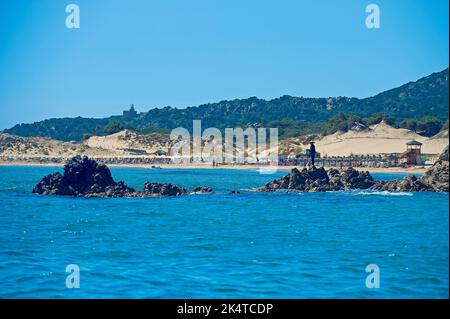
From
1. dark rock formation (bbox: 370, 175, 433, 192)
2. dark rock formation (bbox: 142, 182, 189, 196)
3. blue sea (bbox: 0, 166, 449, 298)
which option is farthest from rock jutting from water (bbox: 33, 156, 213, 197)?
dark rock formation (bbox: 370, 175, 433, 192)

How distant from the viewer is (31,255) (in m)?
28.5

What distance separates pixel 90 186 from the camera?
206ft

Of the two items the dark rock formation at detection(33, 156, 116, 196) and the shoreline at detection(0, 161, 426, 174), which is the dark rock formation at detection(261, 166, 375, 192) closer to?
the dark rock formation at detection(33, 156, 116, 196)

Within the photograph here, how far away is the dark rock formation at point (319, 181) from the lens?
6950 cm

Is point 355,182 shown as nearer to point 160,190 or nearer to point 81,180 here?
point 160,190

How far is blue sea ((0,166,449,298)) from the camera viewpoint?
21422 millimetres

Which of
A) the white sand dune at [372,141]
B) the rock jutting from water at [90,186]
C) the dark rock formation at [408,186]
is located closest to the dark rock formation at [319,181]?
the dark rock formation at [408,186]

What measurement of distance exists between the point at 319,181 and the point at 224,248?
132 ft

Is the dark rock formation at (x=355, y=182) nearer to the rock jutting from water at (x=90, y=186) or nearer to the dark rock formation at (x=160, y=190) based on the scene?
the dark rock formation at (x=160, y=190)

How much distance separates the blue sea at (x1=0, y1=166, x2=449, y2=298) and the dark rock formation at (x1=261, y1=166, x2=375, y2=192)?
12.3m

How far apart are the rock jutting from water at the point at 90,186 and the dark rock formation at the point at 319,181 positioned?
11285 millimetres

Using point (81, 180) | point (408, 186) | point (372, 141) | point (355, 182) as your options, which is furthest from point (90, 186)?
point (372, 141)
